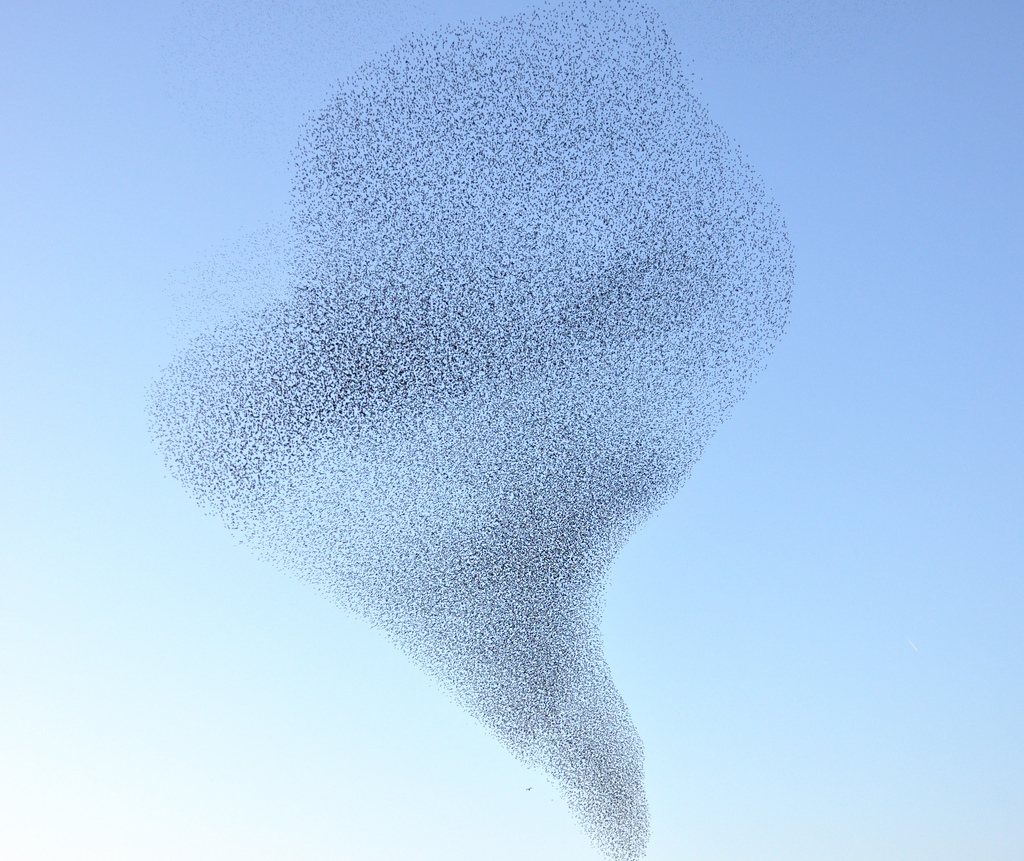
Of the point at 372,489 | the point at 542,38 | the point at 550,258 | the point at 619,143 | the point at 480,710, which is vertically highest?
the point at 542,38

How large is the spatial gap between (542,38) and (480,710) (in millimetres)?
4260

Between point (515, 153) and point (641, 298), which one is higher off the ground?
point (515, 153)

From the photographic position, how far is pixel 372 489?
5.36m

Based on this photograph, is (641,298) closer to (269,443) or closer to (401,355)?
(401,355)

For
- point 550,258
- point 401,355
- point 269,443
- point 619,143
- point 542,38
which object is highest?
point 542,38

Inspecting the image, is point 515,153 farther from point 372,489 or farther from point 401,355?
point 372,489

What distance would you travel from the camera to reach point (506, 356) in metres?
5.35

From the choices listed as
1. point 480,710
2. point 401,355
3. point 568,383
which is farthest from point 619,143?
point 480,710

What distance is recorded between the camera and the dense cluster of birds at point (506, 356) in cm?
530

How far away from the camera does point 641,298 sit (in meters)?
5.37

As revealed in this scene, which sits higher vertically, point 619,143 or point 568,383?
point 619,143

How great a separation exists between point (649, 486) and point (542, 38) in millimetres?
2915

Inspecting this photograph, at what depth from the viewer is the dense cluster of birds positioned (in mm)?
5297

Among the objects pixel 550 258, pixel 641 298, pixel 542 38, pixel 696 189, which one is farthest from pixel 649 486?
pixel 542 38
